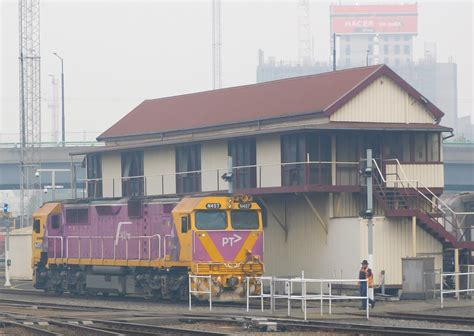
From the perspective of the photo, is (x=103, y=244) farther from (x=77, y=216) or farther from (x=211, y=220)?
(x=211, y=220)

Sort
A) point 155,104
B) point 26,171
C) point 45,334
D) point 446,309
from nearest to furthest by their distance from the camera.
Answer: point 45,334
point 446,309
point 155,104
point 26,171

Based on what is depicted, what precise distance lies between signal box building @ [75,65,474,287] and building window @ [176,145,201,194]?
0.05 meters

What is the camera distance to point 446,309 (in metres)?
38.3

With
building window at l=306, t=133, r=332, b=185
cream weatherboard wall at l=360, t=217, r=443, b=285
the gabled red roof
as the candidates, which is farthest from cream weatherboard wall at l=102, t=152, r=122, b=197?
cream weatherboard wall at l=360, t=217, r=443, b=285

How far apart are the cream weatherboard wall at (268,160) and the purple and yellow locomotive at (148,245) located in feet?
15.3

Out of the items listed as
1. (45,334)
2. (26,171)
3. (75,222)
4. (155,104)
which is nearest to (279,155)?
(75,222)

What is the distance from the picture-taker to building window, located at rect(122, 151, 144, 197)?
56.4m

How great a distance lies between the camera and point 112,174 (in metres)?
58.4

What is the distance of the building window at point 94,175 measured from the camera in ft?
195

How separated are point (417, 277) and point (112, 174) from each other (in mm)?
19981

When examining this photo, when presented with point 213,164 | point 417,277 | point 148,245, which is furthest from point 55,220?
point 417,277

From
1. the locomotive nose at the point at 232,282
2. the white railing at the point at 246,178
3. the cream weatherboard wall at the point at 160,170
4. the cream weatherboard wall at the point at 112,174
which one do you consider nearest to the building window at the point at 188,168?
the white railing at the point at 246,178

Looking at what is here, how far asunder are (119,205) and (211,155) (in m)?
5.94

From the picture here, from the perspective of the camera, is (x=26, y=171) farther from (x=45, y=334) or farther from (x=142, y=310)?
(x=45, y=334)
